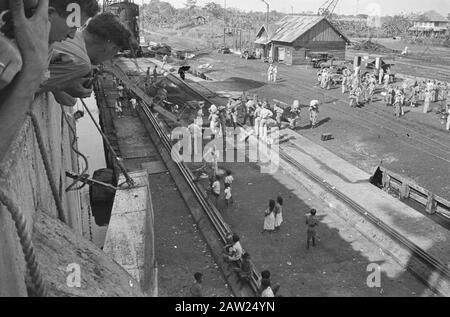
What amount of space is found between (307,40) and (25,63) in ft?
167

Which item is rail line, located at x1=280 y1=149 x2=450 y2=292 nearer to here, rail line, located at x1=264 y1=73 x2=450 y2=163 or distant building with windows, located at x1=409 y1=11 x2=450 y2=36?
rail line, located at x1=264 y1=73 x2=450 y2=163

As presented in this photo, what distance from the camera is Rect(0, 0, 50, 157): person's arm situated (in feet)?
6.83

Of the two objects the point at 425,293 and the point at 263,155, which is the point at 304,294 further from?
the point at 263,155

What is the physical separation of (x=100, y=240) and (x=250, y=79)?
28821mm

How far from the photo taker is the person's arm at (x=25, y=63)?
2.08 m

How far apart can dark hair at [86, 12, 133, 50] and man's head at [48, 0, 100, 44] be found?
4.15 ft

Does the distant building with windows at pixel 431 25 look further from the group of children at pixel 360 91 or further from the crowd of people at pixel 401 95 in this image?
the group of children at pixel 360 91

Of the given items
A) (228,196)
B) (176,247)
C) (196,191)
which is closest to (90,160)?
(196,191)

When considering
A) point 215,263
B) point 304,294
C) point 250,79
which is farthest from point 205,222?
point 250,79

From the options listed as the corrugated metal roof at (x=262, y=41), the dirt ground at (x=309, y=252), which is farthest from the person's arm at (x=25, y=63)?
the corrugated metal roof at (x=262, y=41)

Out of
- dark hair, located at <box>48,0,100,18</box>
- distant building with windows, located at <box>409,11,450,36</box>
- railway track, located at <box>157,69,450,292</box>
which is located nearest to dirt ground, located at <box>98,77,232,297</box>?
railway track, located at <box>157,69,450,292</box>

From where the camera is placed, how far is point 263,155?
713 inches

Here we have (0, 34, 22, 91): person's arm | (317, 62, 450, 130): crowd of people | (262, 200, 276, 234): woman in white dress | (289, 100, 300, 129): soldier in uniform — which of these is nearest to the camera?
(0, 34, 22, 91): person's arm

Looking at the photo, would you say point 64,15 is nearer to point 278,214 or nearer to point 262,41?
point 278,214
